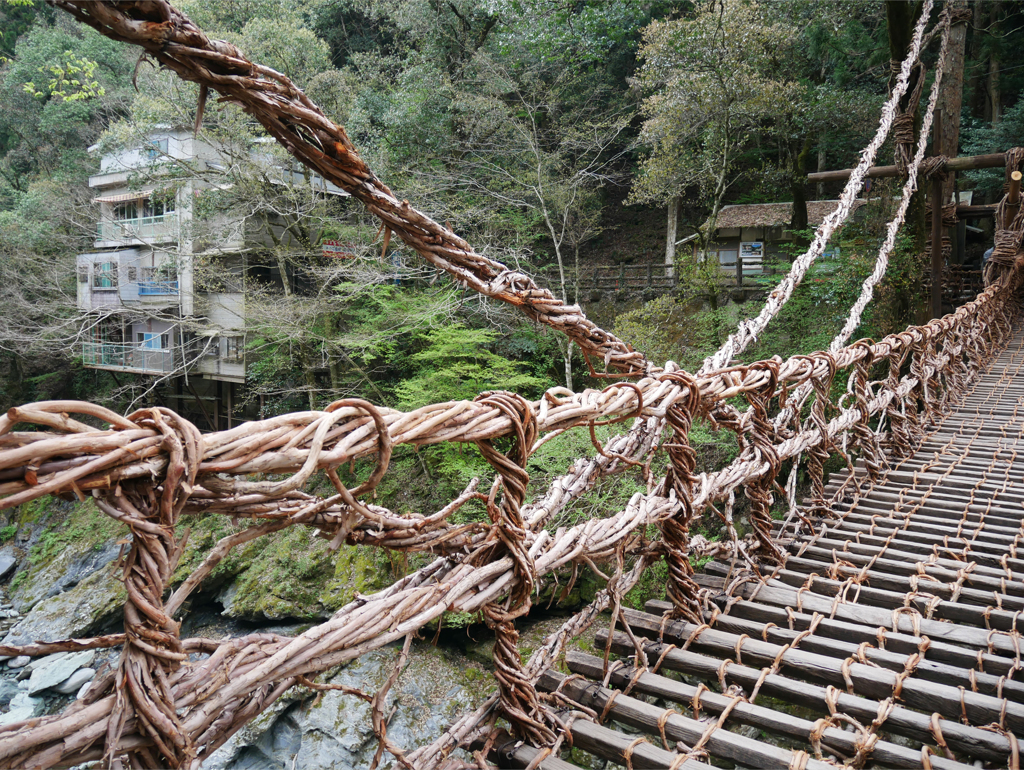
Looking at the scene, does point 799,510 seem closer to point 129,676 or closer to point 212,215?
point 129,676

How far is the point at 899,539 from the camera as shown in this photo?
6.13 ft

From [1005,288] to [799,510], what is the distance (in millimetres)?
6188

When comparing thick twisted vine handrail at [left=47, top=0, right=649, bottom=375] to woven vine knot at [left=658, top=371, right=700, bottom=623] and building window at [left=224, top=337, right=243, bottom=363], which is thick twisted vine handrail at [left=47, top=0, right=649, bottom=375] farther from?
building window at [left=224, top=337, right=243, bottom=363]

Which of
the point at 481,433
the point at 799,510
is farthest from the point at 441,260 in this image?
the point at 799,510

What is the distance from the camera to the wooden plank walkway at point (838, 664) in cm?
96

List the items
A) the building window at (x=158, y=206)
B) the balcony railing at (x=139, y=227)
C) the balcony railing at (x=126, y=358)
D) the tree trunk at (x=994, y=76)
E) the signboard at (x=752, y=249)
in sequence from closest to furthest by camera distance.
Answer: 1. the building window at (x=158, y=206)
2. the balcony railing at (x=139, y=227)
3. the balcony railing at (x=126, y=358)
4. the tree trunk at (x=994, y=76)
5. the signboard at (x=752, y=249)

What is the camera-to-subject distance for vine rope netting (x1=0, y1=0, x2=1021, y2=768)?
0.49 meters

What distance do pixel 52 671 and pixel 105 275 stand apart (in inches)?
228

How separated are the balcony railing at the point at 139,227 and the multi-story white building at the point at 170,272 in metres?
0.02

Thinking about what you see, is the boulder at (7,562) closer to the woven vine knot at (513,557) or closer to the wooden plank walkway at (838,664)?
the wooden plank walkway at (838,664)

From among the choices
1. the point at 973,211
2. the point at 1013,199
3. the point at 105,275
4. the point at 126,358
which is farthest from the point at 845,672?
the point at 126,358

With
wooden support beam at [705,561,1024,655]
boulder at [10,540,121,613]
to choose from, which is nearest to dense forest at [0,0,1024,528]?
boulder at [10,540,121,613]

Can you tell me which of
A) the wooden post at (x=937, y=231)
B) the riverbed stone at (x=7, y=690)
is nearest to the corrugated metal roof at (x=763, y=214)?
the wooden post at (x=937, y=231)

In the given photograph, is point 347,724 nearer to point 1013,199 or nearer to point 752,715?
point 752,715
